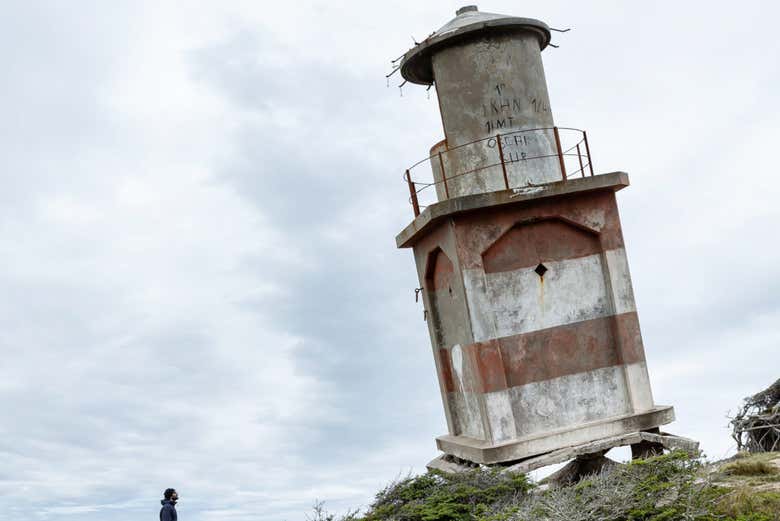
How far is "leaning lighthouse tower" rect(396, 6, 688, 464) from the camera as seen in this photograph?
15.6 metres

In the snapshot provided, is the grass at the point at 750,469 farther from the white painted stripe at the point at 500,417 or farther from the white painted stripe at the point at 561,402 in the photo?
the white painted stripe at the point at 500,417

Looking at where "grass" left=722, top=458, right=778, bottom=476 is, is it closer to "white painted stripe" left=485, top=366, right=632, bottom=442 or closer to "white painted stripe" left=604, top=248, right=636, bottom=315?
"white painted stripe" left=485, top=366, right=632, bottom=442

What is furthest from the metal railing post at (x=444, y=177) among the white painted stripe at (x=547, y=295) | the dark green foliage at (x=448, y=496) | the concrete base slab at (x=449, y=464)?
the dark green foliage at (x=448, y=496)

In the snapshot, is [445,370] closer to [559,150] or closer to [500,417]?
[500,417]

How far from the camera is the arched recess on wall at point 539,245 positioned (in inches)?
626

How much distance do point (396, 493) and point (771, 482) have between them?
5.69 metres

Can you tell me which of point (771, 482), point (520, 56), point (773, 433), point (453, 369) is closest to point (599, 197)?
point (520, 56)

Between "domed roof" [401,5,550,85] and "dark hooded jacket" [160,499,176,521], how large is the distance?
8996 mm

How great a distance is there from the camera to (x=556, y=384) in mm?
15875

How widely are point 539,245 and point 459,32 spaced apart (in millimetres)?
4096

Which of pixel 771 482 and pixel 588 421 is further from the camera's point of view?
pixel 588 421

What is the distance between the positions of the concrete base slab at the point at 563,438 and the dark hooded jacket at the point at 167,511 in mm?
5061

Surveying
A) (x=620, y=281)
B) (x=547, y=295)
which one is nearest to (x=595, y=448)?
(x=547, y=295)

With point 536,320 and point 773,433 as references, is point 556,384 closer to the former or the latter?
point 536,320
